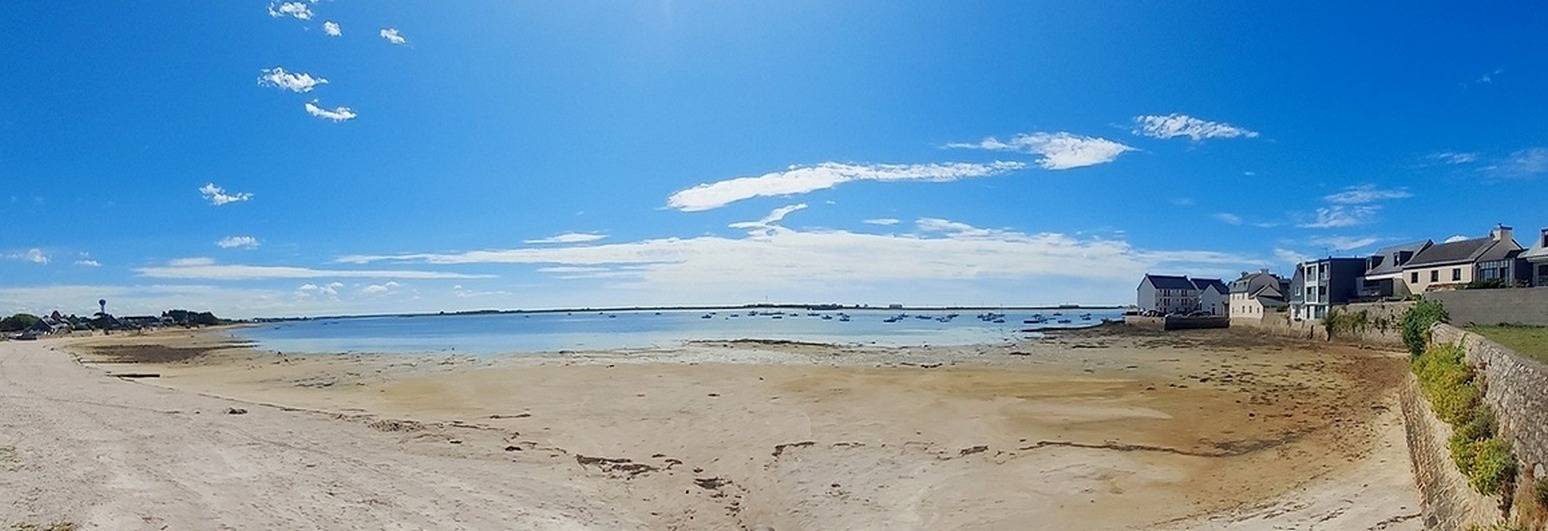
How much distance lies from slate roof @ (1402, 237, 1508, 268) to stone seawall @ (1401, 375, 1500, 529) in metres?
47.5

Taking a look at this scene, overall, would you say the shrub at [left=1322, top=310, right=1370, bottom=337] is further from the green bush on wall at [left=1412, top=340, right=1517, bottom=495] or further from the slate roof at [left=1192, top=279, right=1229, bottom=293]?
the slate roof at [left=1192, top=279, right=1229, bottom=293]

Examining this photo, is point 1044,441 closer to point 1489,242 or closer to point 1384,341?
point 1384,341

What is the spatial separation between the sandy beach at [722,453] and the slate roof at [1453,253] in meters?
26.6

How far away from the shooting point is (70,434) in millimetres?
16656

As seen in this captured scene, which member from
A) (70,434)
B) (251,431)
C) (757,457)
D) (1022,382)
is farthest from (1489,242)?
(70,434)

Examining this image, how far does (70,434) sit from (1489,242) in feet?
230

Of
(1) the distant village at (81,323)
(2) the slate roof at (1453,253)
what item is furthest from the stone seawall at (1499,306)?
(1) the distant village at (81,323)

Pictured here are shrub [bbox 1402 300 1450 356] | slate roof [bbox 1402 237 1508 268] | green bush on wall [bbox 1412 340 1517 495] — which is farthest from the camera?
slate roof [bbox 1402 237 1508 268]

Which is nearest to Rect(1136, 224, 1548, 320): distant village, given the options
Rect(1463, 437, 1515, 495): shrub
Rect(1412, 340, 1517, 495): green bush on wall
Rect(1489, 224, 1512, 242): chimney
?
Rect(1489, 224, 1512, 242): chimney

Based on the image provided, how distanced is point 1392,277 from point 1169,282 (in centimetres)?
4573

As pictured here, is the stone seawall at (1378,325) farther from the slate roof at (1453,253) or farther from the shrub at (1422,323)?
the shrub at (1422,323)

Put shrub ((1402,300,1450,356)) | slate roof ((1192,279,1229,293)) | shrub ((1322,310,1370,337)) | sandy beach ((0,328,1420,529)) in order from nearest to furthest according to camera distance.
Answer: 1. sandy beach ((0,328,1420,529))
2. shrub ((1402,300,1450,356))
3. shrub ((1322,310,1370,337))
4. slate roof ((1192,279,1229,293))

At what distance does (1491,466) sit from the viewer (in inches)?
287

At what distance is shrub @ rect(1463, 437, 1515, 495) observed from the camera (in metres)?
7.03
